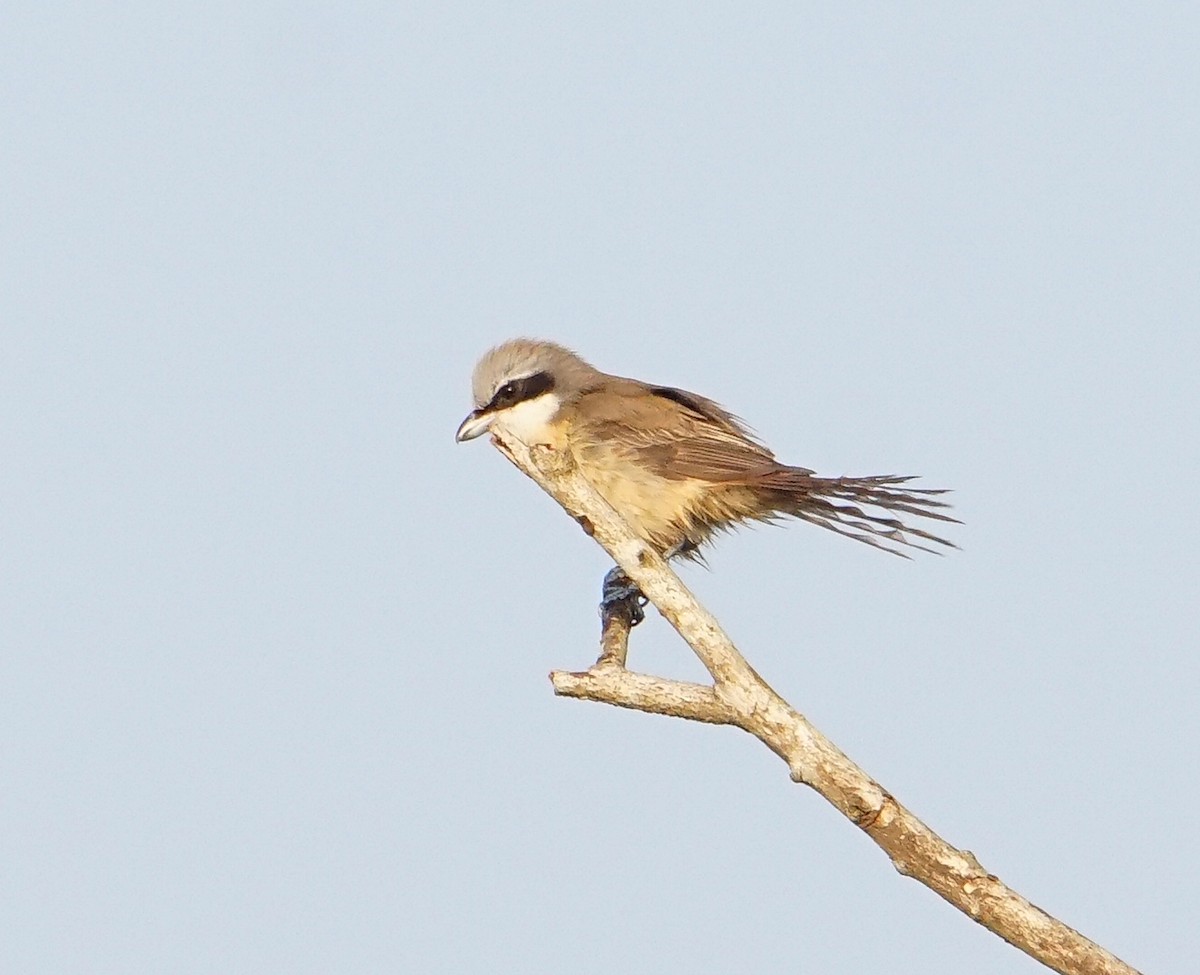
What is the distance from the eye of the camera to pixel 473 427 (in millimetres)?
6445

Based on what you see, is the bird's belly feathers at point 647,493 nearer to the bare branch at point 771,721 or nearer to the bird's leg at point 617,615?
the bird's leg at point 617,615

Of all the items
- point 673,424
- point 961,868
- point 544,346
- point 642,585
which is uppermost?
point 544,346

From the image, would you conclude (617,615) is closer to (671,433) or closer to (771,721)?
(671,433)

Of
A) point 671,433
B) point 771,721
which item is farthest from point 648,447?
point 771,721

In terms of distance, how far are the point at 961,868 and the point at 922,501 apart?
204cm

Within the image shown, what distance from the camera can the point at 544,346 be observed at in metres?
6.85

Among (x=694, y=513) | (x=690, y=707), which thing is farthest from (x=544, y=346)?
(x=690, y=707)

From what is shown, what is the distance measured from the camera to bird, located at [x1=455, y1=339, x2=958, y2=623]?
6.21m

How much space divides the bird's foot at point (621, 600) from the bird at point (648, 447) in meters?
0.01

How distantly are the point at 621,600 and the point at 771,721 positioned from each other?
1842 mm

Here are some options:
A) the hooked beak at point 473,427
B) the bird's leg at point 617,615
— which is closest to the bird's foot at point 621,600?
the bird's leg at point 617,615

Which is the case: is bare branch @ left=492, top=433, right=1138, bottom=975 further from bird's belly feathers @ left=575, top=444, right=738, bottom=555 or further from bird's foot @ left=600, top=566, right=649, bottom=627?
bird's belly feathers @ left=575, top=444, right=738, bottom=555

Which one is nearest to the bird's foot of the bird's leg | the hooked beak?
the bird's leg

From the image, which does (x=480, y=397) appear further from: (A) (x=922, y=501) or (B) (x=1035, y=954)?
(B) (x=1035, y=954)
